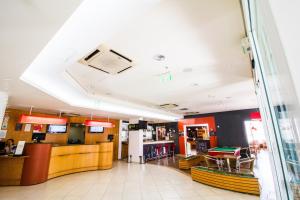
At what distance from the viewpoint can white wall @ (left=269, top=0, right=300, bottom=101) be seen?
38 cm

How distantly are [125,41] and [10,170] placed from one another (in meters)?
6.36

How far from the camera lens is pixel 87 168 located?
7.21 metres

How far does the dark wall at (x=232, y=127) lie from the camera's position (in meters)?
9.70

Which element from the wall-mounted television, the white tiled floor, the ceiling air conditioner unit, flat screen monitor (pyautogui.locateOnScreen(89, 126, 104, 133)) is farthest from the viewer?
flat screen monitor (pyautogui.locateOnScreen(89, 126, 104, 133))

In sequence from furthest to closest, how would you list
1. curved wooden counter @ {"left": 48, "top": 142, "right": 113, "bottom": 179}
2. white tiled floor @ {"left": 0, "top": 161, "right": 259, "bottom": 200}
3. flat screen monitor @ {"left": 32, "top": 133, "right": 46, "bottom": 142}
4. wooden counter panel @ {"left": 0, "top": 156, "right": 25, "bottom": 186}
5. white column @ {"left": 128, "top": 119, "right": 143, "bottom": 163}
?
white column @ {"left": 128, "top": 119, "right": 143, "bottom": 163}, flat screen monitor @ {"left": 32, "top": 133, "right": 46, "bottom": 142}, curved wooden counter @ {"left": 48, "top": 142, "right": 113, "bottom": 179}, wooden counter panel @ {"left": 0, "top": 156, "right": 25, "bottom": 186}, white tiled floor @ {"left": 0, "top": 161, "right": 259, "bottom": 200}

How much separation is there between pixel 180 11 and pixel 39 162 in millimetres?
6762

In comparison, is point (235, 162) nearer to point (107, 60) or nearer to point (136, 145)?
point (136, 145)

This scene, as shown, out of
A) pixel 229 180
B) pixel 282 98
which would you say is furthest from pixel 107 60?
pixel 229 180

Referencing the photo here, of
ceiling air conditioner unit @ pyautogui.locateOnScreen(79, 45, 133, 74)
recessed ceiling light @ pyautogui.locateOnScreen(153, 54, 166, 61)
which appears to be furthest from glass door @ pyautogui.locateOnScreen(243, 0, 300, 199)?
ceiling air conditioner unit @ pyautogui.locateOnScreen(79, 45, 133, 74)

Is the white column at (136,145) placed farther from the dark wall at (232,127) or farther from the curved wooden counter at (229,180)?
the dark wall at (232,127)

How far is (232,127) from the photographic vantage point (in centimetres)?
1008

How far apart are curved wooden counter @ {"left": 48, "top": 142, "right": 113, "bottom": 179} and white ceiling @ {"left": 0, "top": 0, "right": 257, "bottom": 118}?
301 cm

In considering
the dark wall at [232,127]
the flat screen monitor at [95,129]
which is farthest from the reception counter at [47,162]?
the dark wall at [232,127]

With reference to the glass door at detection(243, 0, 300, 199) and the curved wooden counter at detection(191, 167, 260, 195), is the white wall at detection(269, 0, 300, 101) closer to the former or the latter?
the glass door at detection(243, 0, 300, 199)
